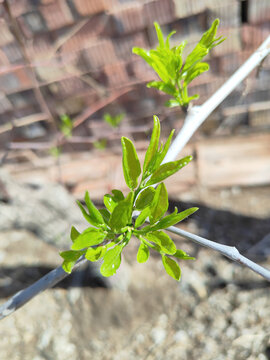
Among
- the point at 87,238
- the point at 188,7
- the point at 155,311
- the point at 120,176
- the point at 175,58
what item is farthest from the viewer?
the point at 120,176

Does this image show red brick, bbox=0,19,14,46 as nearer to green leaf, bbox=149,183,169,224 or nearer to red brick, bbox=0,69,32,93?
red brick, bbox=0,69,32,93

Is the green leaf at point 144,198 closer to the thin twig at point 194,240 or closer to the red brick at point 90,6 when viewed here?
the thin twig at point 194,240

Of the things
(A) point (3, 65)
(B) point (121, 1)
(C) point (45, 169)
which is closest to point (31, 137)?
(C) point (45, 169)

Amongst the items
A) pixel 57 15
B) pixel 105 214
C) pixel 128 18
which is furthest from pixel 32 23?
pixel 105 214

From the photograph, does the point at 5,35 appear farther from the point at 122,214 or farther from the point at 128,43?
the point at 122,214

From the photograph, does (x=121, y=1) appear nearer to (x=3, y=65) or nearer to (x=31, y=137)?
(x=3, y=65)

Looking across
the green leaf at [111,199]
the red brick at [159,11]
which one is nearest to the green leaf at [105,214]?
the green leaf at [111,199]
